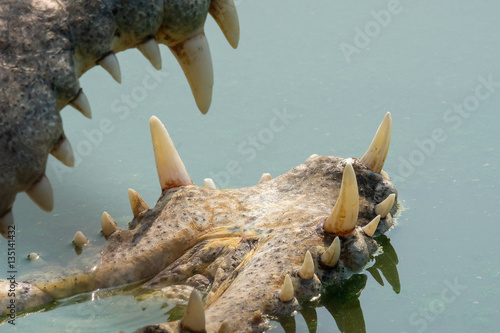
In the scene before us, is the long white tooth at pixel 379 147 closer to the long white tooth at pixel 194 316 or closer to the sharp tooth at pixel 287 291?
the sharp tooth at pixel 287 291

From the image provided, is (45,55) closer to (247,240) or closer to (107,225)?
(247,240)

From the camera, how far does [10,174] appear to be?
167cm

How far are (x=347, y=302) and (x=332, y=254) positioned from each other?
23 centimetres

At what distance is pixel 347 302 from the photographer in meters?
2.58

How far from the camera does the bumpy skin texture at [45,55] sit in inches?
65.8

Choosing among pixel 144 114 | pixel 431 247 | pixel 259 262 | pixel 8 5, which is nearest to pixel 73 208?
pixel 144 114

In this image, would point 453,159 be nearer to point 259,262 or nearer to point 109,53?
point 259,262

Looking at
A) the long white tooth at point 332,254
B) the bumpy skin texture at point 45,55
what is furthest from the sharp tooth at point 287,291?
the bumpy skin texture at point 45,55

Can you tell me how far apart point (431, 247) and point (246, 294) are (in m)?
0.97

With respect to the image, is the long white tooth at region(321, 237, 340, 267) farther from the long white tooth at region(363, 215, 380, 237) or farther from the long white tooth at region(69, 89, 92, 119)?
the long white tooth at region(69, 89, 92, 119)

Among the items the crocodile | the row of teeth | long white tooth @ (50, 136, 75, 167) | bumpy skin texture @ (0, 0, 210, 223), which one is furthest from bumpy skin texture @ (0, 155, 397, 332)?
bumpy skin texture @ (0, 0, 210, 223)

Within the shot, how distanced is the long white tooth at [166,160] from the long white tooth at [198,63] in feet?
2.65

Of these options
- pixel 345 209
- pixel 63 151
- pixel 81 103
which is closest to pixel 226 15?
pixel 81 103

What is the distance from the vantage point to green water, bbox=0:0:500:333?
2.60m
